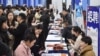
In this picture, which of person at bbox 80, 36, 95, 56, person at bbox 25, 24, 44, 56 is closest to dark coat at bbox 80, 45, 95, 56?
person at bbox 80, 36, 95, 56

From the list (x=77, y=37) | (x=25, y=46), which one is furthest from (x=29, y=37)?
(x=77, y=37)

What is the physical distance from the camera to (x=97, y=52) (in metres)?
5.58

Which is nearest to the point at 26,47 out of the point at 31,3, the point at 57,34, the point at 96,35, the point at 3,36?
the point at 3,36

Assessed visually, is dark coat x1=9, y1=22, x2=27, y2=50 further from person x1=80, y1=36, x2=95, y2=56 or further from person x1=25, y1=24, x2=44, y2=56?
person x1=80, y1=36, x2=95, y2=56

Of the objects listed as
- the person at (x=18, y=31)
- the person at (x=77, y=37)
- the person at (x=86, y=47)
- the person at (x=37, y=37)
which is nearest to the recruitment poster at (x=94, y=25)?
the person at (x=86, y=47)

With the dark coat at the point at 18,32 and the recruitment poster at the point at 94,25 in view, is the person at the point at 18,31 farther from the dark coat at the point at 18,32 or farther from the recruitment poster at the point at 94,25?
the recruitment poster at the point at 94,25

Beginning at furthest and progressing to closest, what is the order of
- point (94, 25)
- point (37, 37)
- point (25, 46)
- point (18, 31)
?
point (18, 31), point (37, 37), point (94, 25), point (25, 46)

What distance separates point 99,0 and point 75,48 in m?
1.58

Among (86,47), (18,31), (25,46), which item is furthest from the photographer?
(18,31)

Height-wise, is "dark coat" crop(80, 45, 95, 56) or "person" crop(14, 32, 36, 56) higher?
"person" crop(14, 32, 36, 56)

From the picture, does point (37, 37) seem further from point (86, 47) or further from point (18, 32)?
point (86, 47)

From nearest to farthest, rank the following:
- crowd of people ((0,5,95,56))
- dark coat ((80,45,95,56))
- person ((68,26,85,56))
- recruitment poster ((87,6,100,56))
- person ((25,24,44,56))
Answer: crowd of people ((0,5,95,56)) → dark coat ((80,45,95,56)) → recruitment poster ((87,6,100,56)) → person ((25,24,44,56)) → person ((68,26,85,56))

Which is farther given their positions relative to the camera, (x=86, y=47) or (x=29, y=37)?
(x=86, y=47)

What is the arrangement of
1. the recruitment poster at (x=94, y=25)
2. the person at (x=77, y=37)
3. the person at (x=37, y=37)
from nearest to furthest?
the recruitment poster at (x=94, y=25), the person at (x=37, y=37), the person at (x=77, y=37)
